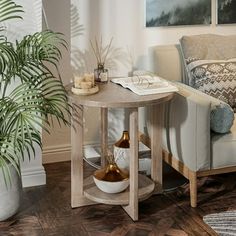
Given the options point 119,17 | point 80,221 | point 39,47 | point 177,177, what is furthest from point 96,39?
point 80,221

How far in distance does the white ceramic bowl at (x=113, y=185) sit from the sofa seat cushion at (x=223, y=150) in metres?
0.54

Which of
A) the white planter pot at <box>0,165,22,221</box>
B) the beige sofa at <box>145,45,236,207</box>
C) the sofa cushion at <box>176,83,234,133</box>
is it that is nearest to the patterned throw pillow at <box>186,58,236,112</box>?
the beige sofa at <box>145,45,236,207</box>

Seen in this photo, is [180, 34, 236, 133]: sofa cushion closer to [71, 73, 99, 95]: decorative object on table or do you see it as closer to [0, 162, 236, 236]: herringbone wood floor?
[0, 162, 236, 236]: herringbone wood floor

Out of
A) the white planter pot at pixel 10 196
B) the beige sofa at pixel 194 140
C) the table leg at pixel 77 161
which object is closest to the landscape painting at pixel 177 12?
the beige sofa at pixel 194 140

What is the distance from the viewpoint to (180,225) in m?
2.75

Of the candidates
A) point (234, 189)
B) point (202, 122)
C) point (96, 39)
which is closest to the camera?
point (202, 122)

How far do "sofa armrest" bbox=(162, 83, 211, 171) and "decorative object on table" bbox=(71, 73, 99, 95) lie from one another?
53 centimetres

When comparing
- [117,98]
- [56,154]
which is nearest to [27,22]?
[117,98]

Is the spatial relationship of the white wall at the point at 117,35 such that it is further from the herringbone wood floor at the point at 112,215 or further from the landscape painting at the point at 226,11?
the herringbone wood floor at the point at 112,215

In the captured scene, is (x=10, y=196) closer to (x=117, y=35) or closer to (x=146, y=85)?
(x=146, y=85)

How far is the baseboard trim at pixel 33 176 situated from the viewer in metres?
3.21

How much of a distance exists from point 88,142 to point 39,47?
1.18 metres

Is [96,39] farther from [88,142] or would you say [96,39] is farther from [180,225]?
[180,225]

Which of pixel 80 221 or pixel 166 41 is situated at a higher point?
pixel 166 41
